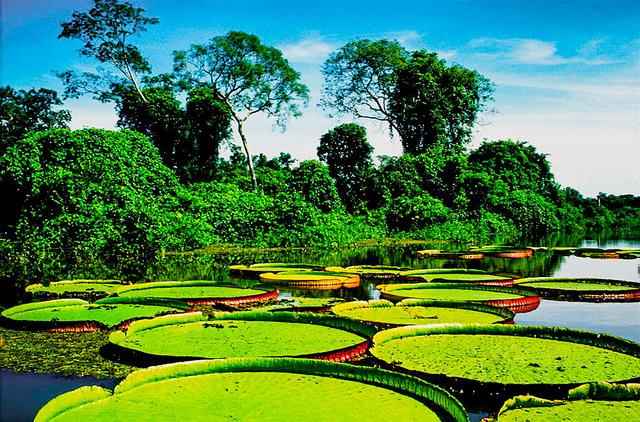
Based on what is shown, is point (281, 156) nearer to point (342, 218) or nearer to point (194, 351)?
point (342, 218)

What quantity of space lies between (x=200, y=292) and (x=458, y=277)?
149 inches

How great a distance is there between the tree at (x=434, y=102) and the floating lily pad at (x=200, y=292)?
911 inches

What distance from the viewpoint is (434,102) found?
29719 mm

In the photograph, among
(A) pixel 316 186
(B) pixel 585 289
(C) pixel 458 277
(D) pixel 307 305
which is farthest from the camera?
(A) pixel 316 186

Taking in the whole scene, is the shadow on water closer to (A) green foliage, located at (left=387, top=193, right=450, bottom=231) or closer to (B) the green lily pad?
(B) the green lily pad

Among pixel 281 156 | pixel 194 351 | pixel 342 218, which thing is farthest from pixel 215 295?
pixel 281 156

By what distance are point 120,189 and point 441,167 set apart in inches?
661

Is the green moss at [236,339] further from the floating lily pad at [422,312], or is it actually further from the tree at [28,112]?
the tree at [28,112]

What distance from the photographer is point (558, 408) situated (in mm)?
2824

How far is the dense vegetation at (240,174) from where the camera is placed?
498 inches

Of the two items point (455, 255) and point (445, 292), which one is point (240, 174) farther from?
point (445, 292)

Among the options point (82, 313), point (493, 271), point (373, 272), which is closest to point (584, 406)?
point (82, 313)

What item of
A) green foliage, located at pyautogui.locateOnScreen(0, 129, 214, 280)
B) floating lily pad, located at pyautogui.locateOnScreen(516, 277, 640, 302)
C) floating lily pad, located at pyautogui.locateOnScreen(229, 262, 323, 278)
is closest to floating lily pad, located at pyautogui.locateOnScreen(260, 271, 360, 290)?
floating lily pad, located at pyautogui.locateOnScreen(229, 262, 323, 278)

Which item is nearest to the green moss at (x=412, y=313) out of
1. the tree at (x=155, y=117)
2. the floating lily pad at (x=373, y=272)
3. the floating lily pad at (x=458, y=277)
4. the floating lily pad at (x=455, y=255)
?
the floating lily pad at (x=458, y=277)
